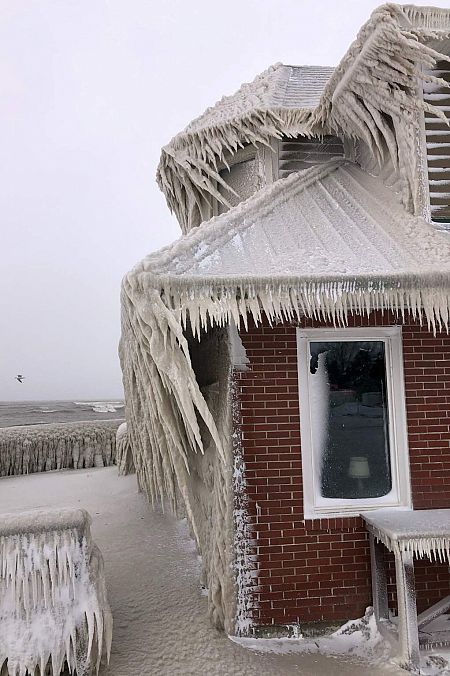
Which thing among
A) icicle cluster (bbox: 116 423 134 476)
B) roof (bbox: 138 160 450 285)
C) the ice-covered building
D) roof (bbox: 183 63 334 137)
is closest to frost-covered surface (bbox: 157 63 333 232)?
roof (bbox: 183 63 334 137)

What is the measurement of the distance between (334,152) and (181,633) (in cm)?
577

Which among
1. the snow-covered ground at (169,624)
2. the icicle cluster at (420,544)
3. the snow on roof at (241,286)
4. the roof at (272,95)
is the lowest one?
the snow-covered ground at (169,624)

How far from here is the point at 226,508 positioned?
13.9 ft

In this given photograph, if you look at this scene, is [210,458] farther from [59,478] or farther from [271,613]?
[59,478]

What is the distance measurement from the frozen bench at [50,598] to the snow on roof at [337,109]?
14.4ft

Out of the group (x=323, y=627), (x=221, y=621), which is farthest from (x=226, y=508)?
(x=323, y=627)

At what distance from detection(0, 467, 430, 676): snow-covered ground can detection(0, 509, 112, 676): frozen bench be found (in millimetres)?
359

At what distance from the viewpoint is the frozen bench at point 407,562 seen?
3.62 metres

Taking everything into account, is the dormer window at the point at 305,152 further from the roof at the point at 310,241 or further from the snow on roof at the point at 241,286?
the snow on roof at the point at 241,286

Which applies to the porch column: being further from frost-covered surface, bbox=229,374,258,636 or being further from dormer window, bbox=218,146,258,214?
dormer window, bbox=218,146,258,214

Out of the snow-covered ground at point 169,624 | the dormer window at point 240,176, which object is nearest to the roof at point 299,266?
the dormer window at point 240,176

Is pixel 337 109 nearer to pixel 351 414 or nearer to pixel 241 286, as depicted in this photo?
pixel 241 286

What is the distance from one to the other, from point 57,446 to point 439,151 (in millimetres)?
11896

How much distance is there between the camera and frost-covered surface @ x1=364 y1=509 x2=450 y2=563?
3.60 meters
